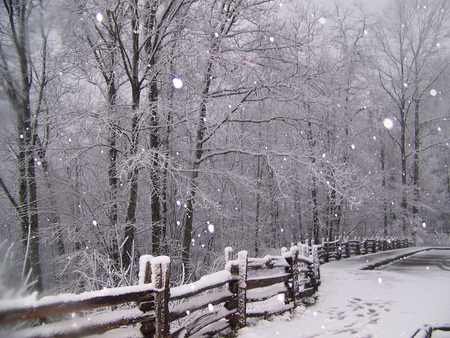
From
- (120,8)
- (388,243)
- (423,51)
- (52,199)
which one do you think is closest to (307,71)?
(120,8)

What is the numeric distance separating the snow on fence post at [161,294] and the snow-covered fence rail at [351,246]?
1235 centimetres

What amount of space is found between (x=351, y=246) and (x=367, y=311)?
14.9m

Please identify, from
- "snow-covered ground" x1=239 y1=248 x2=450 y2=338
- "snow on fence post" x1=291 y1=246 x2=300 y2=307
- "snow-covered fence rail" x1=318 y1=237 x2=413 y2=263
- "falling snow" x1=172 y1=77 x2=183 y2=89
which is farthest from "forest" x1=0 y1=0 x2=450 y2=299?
"snow-covered fence rail" x1=318 y1=237 x2=413 y2=263

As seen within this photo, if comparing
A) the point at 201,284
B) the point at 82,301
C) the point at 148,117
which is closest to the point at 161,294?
the point at 201,284


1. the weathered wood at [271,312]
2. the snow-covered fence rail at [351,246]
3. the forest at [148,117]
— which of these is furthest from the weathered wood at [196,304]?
the snow-covered fence rail at [351,246]

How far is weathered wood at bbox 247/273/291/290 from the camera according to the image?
20.4ft

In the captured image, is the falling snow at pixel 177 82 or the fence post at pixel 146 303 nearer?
the fence post at pixel 146 303

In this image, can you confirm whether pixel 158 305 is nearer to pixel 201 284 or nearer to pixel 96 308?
pixel 96 308

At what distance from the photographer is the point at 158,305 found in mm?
4234

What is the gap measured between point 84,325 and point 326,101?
8.29 meters

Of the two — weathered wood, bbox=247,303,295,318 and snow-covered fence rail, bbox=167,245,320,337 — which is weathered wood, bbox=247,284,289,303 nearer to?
snow-covered fence rail, bbox=167,245,320,337

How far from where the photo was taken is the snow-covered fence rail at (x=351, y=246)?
56.0ft

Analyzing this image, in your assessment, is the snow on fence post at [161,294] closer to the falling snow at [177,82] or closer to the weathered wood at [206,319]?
the weathered wood at [206,319]

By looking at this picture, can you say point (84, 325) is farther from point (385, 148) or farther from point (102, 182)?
point (385, 148)
